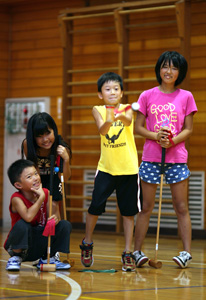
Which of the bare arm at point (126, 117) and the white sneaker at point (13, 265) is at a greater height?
the bare arm at point (126, 117)

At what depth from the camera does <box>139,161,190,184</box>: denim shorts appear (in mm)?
3594

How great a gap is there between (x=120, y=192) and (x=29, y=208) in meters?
0.55

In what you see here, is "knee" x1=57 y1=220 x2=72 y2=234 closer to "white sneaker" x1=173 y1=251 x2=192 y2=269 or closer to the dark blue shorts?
the dark blue shorts

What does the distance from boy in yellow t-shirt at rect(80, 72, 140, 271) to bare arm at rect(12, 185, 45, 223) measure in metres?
0.34

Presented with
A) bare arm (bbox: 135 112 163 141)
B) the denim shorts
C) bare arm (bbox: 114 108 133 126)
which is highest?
bare arm (bbox: 114 108 133 126)

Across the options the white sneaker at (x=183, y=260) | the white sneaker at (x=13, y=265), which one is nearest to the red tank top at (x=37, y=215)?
the white sneaker at (x=13, y=265)

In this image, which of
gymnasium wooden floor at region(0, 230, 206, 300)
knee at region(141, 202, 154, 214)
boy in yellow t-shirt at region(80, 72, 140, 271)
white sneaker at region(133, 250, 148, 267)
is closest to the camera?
gymnasium wooden floor at region(0, 230, 206, 300)

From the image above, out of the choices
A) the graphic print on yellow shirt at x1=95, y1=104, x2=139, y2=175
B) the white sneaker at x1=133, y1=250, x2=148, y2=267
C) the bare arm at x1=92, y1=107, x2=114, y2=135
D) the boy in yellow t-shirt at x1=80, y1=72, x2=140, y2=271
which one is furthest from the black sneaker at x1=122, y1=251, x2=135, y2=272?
the bare arm at x1=92, y1=107, x2=114, y2=135

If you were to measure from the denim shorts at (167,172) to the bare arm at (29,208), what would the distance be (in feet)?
2.25

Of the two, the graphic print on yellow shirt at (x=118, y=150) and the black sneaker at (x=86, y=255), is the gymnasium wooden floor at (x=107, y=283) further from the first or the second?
the graphic print on yellow shirt at (x=118, y=150)

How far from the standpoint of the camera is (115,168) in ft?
Result: 11.2

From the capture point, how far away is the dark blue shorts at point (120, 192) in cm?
343

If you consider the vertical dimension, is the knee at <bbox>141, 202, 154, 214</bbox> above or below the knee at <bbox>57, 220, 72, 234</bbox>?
above

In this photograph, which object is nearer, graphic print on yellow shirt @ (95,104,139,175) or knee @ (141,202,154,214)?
graphic print on yellow shirt @ (95,104,139,175)
